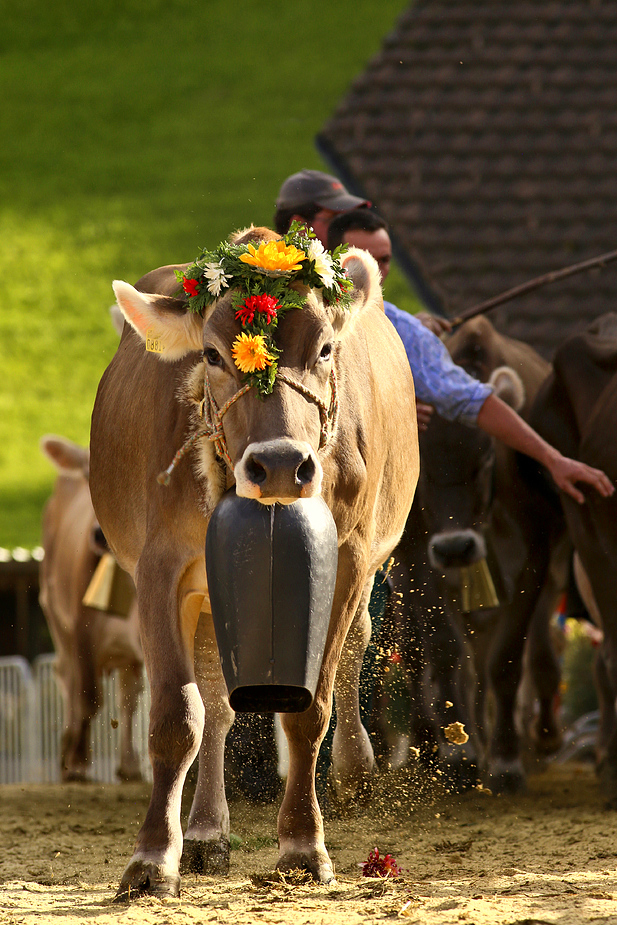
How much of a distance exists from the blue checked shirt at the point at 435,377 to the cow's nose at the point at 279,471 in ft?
8.91

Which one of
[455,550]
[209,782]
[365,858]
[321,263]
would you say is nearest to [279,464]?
[321,263]

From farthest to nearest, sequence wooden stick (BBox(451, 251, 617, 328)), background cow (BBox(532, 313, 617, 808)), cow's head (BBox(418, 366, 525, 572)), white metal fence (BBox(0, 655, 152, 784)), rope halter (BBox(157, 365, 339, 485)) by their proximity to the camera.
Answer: white metal fence (BBox(0, 655, 152, 784)) < wooden stick (BBox(451, 251, 617, 328)) < cow's head (BBox(418, 366, 525, 572)) < background cow (BBox(532, 313, 617, 808)) < rope halter (BBox(157, 365, 339, 485))

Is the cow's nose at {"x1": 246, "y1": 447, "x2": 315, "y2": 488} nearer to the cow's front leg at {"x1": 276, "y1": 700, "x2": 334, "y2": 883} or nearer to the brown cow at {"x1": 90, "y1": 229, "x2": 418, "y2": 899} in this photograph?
the brown cow at {"x1": 90, "y1": 229, "x2": 418, "y2": 899}

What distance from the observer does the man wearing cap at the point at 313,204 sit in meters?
6.66

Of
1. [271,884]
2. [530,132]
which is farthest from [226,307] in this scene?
[530,132]

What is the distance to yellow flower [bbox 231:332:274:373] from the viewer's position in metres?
Result: 4.02

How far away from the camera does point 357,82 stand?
1468 cm

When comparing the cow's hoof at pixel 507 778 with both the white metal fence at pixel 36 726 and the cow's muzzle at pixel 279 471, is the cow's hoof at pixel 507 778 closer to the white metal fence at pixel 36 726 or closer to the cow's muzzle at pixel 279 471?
the cow's muzzle at pixel 279 471

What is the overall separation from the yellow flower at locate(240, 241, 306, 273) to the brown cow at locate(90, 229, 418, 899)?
8 cm

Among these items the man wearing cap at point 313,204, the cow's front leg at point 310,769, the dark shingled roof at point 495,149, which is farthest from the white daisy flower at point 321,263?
the dark shingled roof at point 495,149

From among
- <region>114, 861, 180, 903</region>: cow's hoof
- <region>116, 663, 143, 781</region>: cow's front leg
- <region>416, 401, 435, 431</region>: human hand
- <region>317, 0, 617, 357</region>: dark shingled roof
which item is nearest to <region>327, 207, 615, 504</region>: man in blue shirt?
<region>416, 401, 435, 431</region>: human hand

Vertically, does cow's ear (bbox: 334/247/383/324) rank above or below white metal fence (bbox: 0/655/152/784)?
above

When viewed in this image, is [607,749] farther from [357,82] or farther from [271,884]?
[357,82]

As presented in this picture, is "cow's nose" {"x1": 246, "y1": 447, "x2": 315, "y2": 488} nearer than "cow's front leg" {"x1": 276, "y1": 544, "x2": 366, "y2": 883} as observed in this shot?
Yes
